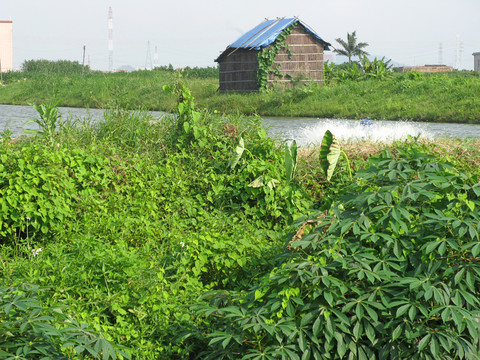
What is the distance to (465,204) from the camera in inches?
155

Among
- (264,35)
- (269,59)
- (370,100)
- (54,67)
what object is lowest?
(370,100)

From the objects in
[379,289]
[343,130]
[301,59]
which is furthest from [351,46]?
[379,289]

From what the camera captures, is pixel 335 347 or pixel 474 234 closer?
pixel 474 234

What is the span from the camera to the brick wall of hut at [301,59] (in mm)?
31125

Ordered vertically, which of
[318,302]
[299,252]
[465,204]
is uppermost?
[465,204]

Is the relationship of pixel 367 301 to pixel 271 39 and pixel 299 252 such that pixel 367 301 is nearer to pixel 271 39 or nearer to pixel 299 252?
pixel 299 252

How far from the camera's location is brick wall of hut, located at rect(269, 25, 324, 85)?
31.1m

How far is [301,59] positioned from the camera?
31.7 meters

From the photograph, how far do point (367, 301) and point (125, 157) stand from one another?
4760 millimetres

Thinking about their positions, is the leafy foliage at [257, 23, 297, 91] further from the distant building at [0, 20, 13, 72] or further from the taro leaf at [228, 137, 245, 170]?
the distant building at [0, 20, 13, 72]

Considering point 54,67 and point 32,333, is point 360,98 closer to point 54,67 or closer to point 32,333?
point 32,333

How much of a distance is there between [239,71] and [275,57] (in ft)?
7.81

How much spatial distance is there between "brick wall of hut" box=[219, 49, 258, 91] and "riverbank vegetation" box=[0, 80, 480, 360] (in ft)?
79.2

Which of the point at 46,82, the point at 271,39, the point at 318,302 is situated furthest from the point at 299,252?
the point at 46,82
